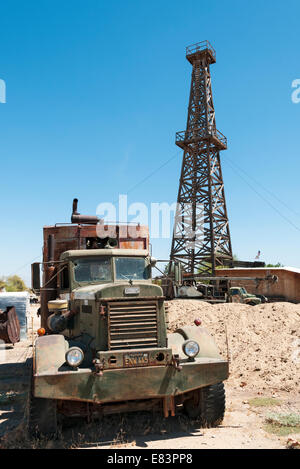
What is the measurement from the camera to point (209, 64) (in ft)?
122

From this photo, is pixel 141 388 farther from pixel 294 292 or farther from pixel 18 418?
pixel 294 292

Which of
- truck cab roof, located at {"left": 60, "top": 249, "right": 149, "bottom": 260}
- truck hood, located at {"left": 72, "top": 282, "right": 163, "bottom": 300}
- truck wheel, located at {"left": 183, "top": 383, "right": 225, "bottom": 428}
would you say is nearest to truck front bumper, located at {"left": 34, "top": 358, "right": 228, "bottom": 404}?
truck wheel, located at {"left": 183, "top": 383, "right": 225, "bottom": 428}

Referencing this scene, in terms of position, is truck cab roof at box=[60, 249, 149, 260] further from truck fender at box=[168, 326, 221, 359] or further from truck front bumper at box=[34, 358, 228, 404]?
truck front bumper at box=[34, 358, 228, 404]

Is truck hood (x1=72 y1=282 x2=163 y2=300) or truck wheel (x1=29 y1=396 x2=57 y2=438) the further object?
truck hood (x1=72 y1=282 x2=163 y2=300)

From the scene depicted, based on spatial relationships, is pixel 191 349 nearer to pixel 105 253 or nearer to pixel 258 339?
pixel 105 253

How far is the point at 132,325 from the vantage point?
655 cm

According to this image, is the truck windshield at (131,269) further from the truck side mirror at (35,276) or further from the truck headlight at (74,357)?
the truck headlight at (74,357)

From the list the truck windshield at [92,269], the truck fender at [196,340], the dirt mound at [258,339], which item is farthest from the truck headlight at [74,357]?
the dirt mound at [258,339]

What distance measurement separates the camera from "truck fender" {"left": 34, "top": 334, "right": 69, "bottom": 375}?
6.15 m

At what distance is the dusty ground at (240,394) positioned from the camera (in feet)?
20.5

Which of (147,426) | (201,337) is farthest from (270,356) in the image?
(147,426)

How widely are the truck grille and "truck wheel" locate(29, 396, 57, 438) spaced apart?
1.28 meters

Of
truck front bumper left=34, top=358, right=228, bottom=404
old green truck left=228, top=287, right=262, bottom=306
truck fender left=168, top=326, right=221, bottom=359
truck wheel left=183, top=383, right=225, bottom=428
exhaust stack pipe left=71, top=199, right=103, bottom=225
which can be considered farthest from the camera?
old green truck left=228, top=287, right=262, bottom=306

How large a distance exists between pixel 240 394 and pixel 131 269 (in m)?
3.96
